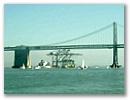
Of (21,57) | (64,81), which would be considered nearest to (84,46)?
(64,81)

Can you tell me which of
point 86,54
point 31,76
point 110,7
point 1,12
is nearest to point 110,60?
point 86,54

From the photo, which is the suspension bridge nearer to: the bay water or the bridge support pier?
the bridge support pier

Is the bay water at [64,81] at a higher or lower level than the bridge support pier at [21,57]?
lower

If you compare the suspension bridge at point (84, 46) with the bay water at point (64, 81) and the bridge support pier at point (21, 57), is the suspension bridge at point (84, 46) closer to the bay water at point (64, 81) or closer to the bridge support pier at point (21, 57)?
the bridge support pier at point (21, 57)

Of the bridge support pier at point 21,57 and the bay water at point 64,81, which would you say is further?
the bridge support pier at point 21,57

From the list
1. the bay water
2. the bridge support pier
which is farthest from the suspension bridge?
the bay water

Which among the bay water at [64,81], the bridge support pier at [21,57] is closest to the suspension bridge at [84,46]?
the bridge support pier at [21,57]

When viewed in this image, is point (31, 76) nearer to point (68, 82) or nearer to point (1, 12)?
point (68, 82)

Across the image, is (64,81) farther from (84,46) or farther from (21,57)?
(21,57)
